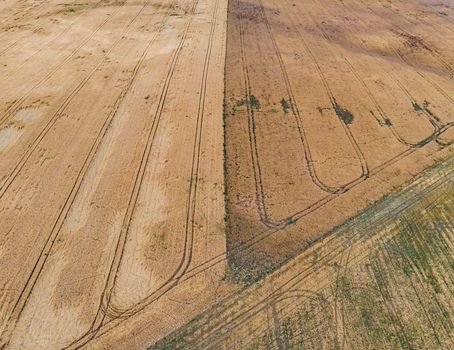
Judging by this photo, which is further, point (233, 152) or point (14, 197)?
point (233, 152)

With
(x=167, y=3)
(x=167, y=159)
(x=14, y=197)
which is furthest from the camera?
(x=167, y=3)

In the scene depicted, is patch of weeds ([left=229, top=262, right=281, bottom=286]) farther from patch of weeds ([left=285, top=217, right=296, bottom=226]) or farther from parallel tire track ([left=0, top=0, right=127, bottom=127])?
parallel tire track ([left=0, top=0, right=127, bottom=127])

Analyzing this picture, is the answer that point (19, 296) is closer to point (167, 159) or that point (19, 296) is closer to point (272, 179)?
point (167, 159)

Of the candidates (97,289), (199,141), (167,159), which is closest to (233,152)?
Result: (199,141)

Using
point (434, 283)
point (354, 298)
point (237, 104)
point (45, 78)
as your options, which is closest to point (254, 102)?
point (237, 104)

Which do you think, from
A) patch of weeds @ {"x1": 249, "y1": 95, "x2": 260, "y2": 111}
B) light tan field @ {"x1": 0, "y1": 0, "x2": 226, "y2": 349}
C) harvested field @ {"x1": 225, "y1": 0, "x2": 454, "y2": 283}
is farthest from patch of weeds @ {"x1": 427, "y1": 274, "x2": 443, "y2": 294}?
patch of weeds @ {"x1": 249, "y1": 95, "x2": 260, "y2": 111}

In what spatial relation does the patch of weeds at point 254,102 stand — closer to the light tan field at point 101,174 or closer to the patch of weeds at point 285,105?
the patch of weeds at point 285,105

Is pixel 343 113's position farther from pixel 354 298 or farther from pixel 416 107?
pixel 354 298
